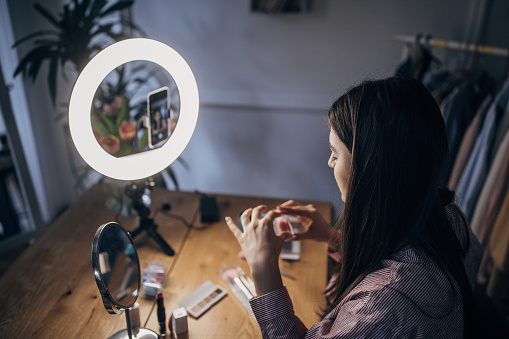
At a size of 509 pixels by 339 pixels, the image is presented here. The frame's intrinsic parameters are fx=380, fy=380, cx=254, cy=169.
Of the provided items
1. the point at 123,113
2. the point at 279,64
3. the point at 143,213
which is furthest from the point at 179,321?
the point at 279,64

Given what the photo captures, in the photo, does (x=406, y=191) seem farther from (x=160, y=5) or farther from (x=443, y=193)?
(x=160, y=5)

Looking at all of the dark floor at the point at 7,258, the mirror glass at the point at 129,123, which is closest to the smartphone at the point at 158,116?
the mirror glass at the point at 129,123

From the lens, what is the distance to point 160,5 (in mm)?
2061

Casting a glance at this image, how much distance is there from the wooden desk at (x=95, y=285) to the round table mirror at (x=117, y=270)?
5.0 inches

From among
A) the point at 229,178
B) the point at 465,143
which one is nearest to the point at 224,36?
the point at 229,178

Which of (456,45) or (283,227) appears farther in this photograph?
(456,45)

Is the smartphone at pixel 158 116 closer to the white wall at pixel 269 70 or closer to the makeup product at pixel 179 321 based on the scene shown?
the makeup product at pixel 179 321

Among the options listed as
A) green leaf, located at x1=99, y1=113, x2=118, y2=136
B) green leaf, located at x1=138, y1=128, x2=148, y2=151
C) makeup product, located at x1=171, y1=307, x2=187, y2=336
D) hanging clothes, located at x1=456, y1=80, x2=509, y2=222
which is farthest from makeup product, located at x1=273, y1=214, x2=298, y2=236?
hanging clothes, located at x1=456, y1=80, x2=509, y2=222

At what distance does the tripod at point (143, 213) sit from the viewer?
1.25 m

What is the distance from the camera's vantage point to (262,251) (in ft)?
3.10

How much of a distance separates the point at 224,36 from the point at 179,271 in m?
1.37

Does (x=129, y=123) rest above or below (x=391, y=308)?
above

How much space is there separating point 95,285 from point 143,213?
273mm

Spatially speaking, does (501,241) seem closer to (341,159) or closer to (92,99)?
(341,159)
